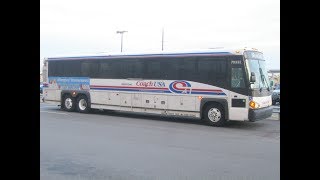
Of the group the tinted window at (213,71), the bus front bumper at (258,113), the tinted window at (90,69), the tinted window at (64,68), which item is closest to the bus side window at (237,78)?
the tinted window at (213,71)

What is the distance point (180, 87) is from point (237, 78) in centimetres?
245

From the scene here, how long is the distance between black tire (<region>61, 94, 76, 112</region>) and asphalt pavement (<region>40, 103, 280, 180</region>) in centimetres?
452

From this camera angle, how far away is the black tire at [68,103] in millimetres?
19469

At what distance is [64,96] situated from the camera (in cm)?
1997

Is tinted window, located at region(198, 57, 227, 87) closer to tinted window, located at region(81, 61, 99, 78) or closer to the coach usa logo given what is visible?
the coach usa logo

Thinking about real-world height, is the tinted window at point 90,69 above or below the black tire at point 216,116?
above

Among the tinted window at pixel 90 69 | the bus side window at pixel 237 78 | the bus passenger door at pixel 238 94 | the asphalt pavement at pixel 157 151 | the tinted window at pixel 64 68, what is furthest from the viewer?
the tinted window at pixel 64 68

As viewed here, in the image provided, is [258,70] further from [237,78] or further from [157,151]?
[157,151]

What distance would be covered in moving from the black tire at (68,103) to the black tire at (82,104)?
334 millimetres

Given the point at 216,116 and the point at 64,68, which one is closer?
the point at 216,116

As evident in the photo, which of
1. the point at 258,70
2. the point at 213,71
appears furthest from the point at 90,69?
the point at 258,70

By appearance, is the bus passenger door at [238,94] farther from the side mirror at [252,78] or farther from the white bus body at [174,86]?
the side mirror at [252,78]

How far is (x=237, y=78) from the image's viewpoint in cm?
1420
